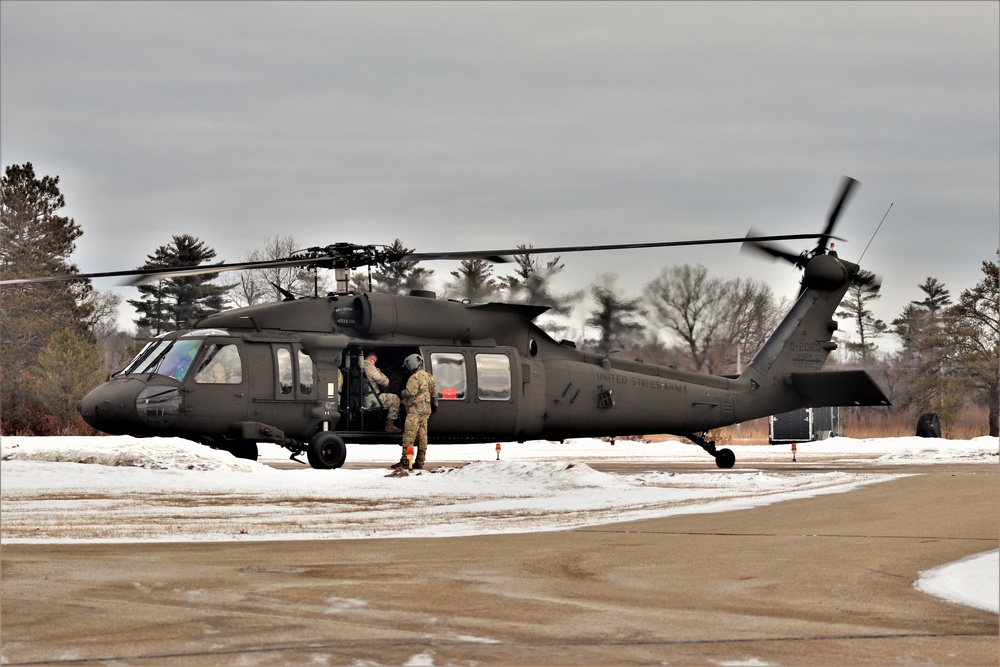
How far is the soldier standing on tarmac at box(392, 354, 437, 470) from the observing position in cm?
1878

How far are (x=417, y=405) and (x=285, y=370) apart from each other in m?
2.59

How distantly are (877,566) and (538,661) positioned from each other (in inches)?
157

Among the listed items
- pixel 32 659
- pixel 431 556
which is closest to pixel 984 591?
pixel 431 556

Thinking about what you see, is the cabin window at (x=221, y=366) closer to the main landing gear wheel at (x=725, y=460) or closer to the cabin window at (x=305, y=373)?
the cabin window at (x=305, y=373)

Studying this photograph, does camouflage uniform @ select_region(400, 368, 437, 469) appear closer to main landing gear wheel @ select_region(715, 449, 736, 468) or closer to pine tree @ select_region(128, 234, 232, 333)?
main landing gear wheel @ select_region(715, 449, 736, 468)

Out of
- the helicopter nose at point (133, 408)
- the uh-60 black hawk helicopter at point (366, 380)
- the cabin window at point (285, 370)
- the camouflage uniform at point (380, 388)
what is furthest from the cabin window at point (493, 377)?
the helicopter nose at point (133, 408)

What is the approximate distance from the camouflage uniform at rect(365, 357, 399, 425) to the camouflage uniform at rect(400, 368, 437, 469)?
135 cm

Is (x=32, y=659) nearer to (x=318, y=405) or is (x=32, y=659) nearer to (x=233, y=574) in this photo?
(x=233, y=574)

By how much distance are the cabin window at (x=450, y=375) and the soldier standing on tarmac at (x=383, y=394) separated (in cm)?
86

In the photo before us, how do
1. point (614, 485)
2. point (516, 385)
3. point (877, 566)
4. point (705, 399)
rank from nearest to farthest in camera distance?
point (877, 566), point (614, 485), point (516, 385), point (705, 399)

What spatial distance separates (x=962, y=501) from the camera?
13.9 meters

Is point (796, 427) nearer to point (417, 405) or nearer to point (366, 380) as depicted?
point (366, 380)

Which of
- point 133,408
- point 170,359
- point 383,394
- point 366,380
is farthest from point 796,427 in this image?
point 133,408

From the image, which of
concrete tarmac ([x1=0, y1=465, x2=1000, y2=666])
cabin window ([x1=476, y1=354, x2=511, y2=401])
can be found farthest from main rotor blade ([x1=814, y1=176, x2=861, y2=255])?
concrete tarmac ([x1=0, y1=465, x2=1000, y2=666])
